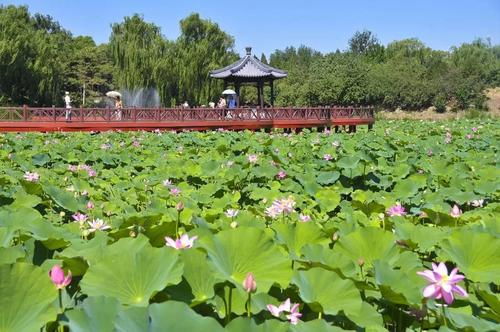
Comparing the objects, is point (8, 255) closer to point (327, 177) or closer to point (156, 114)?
point (327, 177)

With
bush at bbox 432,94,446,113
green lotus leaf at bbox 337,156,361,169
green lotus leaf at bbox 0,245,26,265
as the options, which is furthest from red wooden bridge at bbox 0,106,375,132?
bush at bbox 432,94,446,113

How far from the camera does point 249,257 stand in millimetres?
1144

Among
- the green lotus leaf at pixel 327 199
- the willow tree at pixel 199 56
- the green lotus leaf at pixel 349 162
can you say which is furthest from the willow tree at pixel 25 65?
the green lotus leaf at pixel 327 199

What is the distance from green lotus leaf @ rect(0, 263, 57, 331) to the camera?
91 cm

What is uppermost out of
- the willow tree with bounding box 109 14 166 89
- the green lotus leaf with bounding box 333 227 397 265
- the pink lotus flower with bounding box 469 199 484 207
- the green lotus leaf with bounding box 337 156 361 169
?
the willow tree with bounding box 109 14 166 89

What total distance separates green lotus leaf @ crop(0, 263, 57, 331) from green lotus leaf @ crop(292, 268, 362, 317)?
19.4 inches

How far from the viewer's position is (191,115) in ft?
52.2

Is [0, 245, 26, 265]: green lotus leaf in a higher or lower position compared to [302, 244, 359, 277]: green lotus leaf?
higher

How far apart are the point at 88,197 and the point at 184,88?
2864 cm

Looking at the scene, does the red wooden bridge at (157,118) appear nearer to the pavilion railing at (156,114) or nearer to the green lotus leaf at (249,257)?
the pavilion railing at (156,114)

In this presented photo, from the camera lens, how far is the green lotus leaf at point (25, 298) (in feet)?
2.98

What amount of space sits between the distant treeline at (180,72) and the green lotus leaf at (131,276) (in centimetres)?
2839

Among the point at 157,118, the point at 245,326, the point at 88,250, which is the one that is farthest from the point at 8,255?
the point at 157,118

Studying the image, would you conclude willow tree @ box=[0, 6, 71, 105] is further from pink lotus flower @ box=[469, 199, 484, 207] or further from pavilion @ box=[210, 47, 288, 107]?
pink lotus flower @ box=[469, 199, 484, 207]
